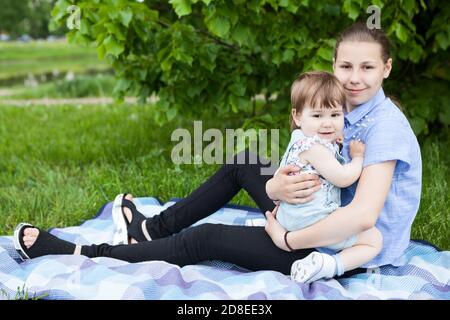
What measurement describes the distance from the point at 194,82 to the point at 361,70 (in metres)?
1.95

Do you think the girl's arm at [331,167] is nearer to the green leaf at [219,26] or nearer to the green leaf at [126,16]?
the green leaf at [219,26]

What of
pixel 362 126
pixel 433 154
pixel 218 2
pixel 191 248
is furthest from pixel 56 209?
pixel 433 154

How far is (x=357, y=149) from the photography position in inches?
88.4

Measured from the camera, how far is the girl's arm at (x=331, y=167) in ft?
7.13

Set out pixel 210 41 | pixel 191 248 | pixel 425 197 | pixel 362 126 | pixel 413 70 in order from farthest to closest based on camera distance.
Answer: pixel 413 70 → pixel 210 41 → pixel 425 197 → pixel 191 248 → pixel 362 126

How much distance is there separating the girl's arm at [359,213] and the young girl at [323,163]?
4cm

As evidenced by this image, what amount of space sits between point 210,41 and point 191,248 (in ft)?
6.65

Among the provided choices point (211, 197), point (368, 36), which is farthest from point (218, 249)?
point (368, 36)

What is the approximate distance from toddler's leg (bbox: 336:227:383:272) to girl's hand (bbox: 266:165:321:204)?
25cm

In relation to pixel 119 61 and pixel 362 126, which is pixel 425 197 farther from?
pixel 119 61

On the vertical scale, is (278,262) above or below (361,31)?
below

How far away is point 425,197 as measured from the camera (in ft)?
11.0

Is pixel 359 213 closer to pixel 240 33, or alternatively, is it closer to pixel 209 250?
pixel 209 250
